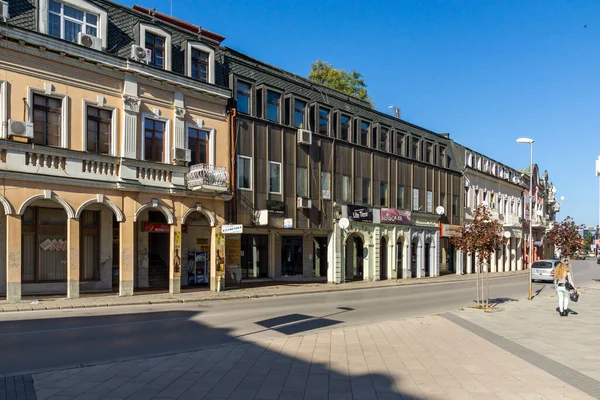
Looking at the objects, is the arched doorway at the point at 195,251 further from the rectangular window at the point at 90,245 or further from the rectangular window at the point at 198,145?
the rectangular window at the point at 90,245

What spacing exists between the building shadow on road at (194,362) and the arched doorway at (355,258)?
71.6ft

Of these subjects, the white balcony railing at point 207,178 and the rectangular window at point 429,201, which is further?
the rectangular window at point 429,201

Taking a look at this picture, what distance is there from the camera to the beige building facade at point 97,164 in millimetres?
17828

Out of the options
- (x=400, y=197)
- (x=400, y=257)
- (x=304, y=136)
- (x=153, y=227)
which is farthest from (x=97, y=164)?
(x=400, y=257)

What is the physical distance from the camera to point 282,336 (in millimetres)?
12141

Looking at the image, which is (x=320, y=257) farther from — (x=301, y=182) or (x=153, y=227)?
(x=153, y=227)

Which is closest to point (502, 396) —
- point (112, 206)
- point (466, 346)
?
point (466, 346)

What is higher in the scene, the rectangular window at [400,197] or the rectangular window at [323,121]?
the rectangular window at [323,121]

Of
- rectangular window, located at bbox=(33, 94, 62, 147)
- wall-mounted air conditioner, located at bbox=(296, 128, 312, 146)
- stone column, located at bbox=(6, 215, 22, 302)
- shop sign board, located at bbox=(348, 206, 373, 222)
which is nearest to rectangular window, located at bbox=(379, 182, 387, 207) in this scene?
shop sign board, located at bbox=(348, 206, 373, 222)

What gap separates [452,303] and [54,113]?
17.2m

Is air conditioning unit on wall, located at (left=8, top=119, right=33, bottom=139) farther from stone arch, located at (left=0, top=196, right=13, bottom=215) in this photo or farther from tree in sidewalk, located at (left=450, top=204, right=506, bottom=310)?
tree in sidewalk, located at (left=450, top=204, right=506, bottom=310)

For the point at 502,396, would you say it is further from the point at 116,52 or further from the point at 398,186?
the point at 398,186

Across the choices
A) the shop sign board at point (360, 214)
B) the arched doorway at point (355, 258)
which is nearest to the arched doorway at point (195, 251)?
the shop sign board at point (360, 214)

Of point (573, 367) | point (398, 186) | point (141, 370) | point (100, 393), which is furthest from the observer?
point (398, 186)
